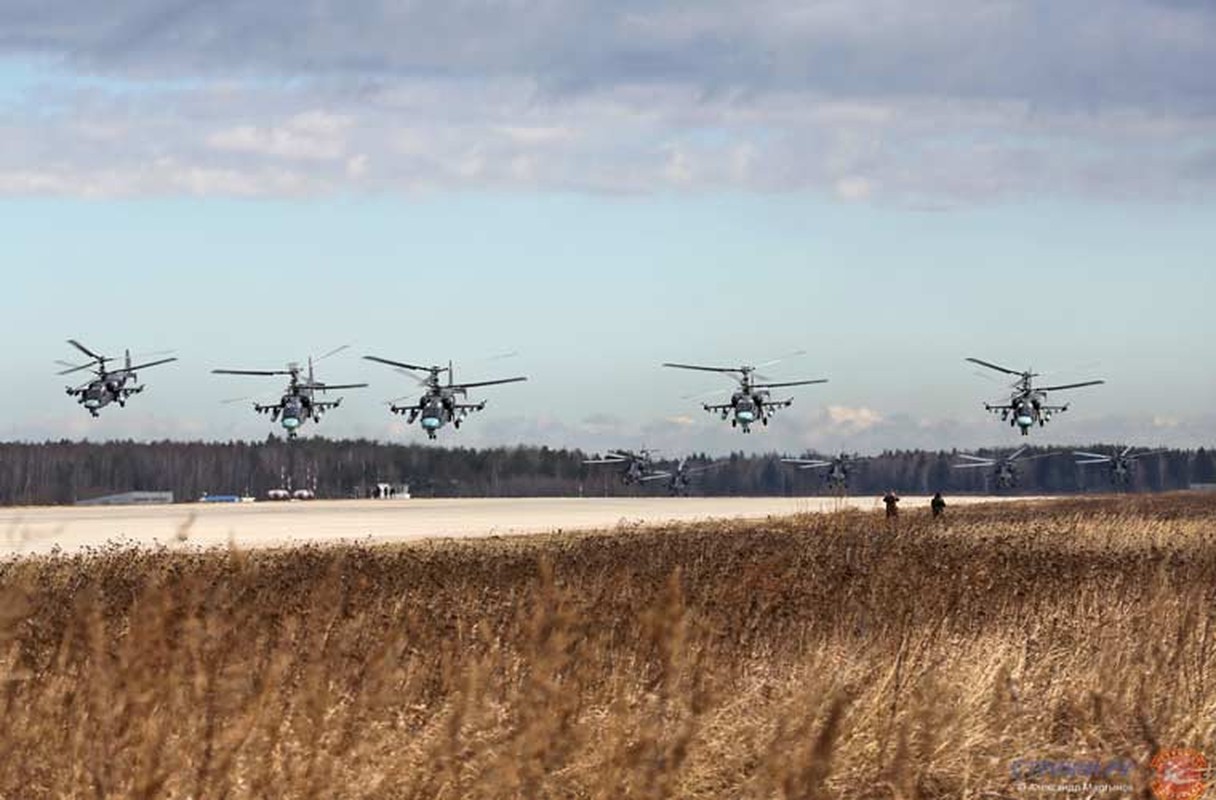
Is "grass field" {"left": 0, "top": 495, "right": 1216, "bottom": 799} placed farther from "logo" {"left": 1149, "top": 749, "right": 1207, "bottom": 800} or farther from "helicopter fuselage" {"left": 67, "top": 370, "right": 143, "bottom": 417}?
"helicopter fuselage" {"left": 67, "top": 370, "right": 143, "bottom": 417}

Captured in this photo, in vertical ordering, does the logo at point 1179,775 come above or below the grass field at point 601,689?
below

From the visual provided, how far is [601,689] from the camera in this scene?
31.8 feet

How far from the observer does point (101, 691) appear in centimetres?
691

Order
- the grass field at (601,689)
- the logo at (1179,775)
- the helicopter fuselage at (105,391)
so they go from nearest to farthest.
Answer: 1. the grass field at (601,689)
2. the logo at (1179,775)
3. the helicopter fuselage at (105,391)

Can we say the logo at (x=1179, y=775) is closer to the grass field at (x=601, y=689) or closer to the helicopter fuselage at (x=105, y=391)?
the grass field at (x=601, y=689)

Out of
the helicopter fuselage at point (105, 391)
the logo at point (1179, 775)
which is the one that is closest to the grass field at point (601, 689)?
the logo at point (1179, 775)

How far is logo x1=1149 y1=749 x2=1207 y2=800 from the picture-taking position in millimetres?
7785

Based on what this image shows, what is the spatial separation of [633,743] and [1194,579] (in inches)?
379

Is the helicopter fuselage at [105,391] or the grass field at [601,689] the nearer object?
the grass field at [601,689]

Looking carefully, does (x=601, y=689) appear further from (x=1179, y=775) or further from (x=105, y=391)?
(x=105, y=391)

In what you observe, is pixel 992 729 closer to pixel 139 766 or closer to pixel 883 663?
pixel 883 663

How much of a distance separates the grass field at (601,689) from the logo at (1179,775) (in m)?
0.19

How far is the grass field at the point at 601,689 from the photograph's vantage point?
6691 millimetres

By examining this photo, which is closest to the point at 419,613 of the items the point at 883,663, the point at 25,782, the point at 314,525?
the point at 883,663
